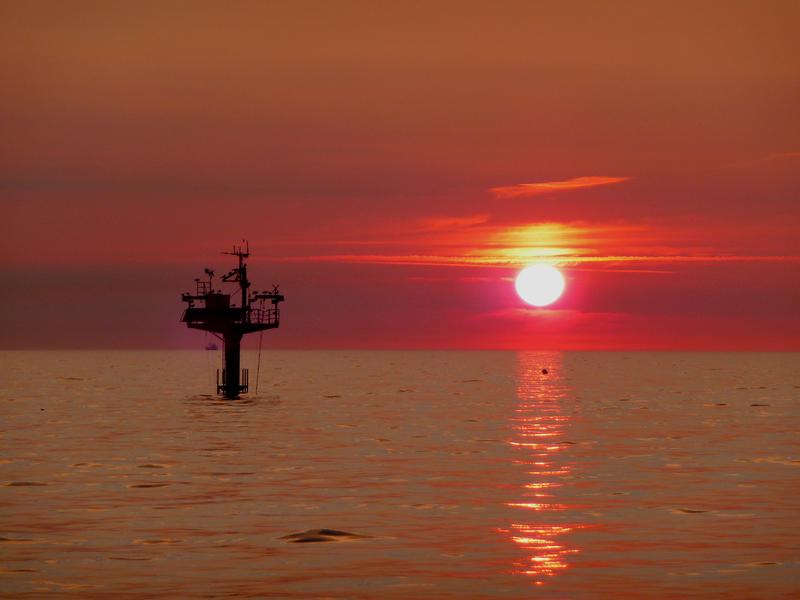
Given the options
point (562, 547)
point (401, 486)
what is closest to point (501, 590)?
point (562, 547)

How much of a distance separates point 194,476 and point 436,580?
21.4 metres

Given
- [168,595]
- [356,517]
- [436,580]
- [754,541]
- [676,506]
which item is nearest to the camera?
[168,595]

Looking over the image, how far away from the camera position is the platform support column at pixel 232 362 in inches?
4003

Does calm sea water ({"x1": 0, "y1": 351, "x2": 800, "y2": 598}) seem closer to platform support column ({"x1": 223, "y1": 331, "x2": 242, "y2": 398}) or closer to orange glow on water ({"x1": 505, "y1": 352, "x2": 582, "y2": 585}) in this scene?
orange glow on water ({"x1": 505, "y1": 352, "x2": 582, "y2": 585})

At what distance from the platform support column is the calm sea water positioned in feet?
81.1

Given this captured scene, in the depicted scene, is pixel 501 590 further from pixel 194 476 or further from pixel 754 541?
pixel 194 476

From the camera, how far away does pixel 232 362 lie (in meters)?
105

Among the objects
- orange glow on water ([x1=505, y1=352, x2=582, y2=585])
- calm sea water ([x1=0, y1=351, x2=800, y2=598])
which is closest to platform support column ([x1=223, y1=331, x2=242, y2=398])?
calm sea water ([x1=0, y1=351, x2=800, y2=598])

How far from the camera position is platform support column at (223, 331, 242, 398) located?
102m

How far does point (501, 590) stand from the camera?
2603 cm

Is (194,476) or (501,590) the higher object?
(194,476)

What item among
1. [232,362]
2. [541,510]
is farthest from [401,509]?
[232,362]

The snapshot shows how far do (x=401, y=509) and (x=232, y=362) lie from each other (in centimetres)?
6877

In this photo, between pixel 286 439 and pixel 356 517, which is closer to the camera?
pixel 356 517
